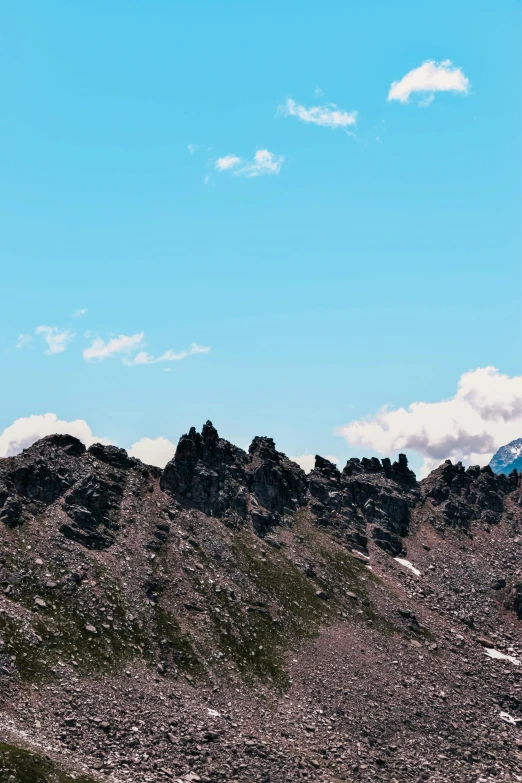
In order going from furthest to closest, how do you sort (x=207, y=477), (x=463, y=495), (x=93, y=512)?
(x=463, y=495), (x=207, y=477), (x=93, y=512)

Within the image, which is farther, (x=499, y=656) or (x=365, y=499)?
(x=365, y=499)

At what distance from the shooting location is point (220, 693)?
100062mm

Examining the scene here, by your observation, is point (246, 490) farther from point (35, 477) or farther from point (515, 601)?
point (515, 601)

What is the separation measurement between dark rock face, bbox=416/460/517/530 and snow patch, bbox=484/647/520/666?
160 feet

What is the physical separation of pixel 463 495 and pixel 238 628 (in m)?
92.4

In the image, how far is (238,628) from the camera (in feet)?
378

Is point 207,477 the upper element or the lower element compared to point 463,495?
lower

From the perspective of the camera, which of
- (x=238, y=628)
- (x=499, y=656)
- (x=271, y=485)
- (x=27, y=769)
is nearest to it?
(x=27, y=769)

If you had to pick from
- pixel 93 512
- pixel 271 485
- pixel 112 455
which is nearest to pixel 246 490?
pixel 271 485

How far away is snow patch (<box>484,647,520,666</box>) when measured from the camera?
127m

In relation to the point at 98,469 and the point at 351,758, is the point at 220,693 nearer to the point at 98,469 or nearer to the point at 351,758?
the point at 351,758

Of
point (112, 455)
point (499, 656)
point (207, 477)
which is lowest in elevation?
point (499, 656)

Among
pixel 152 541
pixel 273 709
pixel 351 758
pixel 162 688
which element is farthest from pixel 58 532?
pixel 351 758

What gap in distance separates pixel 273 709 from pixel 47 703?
101 ft
